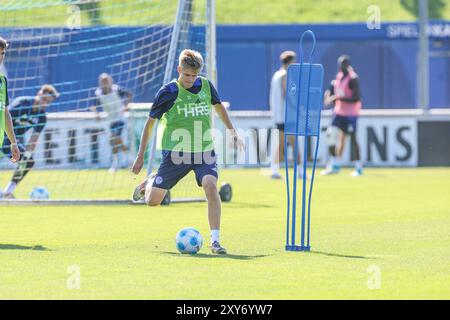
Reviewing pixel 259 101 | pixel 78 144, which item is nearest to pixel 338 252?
pixel 78 144

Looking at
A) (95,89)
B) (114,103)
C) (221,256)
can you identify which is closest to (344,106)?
(114,103)

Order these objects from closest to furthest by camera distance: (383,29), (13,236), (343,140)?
1. (13,236)
2. (343,140)
3. (383,29)

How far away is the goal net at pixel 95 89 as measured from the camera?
1941 centimetres

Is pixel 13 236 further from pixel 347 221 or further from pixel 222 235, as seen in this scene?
pixel 347 221

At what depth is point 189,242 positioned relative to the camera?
468 inches

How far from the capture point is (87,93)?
30125mm

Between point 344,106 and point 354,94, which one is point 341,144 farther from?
point 354,94

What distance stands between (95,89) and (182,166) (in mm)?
13972

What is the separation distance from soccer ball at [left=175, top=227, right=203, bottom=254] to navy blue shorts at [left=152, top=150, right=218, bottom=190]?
0.58 m

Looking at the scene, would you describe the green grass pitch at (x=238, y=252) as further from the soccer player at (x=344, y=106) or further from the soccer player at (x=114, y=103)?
the soccer player at (x=114, y=103)

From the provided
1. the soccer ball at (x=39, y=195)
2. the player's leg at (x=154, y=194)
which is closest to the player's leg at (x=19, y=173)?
the soccer ball at (x=39, y=195)

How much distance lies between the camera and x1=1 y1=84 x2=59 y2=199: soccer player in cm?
1912

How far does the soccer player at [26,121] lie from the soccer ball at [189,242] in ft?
24.8

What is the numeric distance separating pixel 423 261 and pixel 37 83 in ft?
76.8
